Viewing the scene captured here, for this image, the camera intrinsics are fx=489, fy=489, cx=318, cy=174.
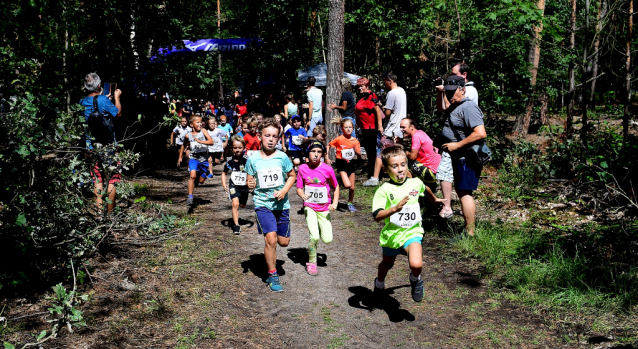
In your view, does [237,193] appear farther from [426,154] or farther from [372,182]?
[372,182]

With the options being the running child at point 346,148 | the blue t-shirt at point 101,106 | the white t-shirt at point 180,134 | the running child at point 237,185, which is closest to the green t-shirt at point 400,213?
the running child at point 237,185

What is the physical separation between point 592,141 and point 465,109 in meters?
4.73

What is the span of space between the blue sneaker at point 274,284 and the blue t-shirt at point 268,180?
79 centimetres

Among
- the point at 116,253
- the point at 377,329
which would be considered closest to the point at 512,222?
the point at 377,329

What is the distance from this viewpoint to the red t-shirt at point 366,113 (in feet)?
34.0

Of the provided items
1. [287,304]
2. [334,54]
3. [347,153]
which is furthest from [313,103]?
[287,304]

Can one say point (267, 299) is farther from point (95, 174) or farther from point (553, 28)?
point (553, 28)

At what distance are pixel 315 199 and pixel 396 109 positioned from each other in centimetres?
413

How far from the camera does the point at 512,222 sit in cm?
785

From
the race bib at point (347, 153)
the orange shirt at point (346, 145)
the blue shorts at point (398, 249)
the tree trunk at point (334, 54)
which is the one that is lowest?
the blue shorts at point (398, 249)

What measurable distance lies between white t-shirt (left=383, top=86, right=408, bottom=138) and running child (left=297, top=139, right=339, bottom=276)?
142 inches

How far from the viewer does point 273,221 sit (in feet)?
18.2

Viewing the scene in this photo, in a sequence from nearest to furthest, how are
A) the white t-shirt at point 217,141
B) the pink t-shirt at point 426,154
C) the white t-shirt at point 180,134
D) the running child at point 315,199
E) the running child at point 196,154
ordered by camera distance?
the running child at point 315,199 → the pink t-shirt at point 426,154 → the running child at point 196,154 → the white t-shirt at point 217,141 → the white t-shirt at point 180,134

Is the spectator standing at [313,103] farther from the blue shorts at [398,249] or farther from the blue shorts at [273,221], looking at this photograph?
the blue shorts at [398,249]
